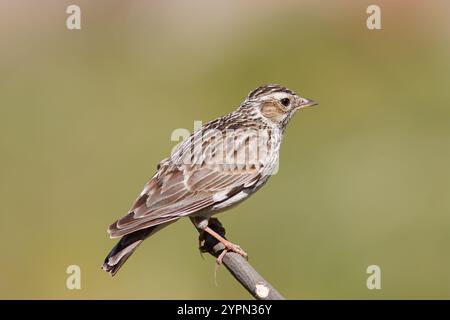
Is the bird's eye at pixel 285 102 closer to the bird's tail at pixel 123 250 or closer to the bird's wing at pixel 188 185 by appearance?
the bird's wing at pixel 188 185

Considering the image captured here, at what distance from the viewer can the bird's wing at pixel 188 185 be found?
22.4 ft

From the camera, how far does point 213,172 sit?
24.6 ft

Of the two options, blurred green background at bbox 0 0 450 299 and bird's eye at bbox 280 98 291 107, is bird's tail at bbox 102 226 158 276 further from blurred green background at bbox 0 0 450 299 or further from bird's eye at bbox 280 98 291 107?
blurred green background at bbox 0 0 450 299

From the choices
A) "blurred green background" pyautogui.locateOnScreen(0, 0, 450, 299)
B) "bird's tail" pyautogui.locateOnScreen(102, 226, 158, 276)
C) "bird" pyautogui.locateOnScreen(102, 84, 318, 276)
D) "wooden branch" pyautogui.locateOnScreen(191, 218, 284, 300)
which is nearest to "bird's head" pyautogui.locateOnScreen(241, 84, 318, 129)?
"bird" pyautogui.locateOnScreen(102, 84, 318, 276)

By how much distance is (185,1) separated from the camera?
1853 centimetres

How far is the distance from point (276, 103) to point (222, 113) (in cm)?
720

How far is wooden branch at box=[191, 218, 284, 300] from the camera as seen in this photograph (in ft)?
18.2

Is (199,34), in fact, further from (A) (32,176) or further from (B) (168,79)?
(A) (32,176)

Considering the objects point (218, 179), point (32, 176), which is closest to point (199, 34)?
point (32, 176)

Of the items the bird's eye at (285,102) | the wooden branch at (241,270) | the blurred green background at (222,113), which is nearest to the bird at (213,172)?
the bird's eye at (285,102)

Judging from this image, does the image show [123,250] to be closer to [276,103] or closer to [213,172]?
[213,172]

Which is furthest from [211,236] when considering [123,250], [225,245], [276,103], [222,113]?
[222,113]

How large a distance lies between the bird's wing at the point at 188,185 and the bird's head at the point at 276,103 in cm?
41

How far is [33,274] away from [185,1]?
8372mm
